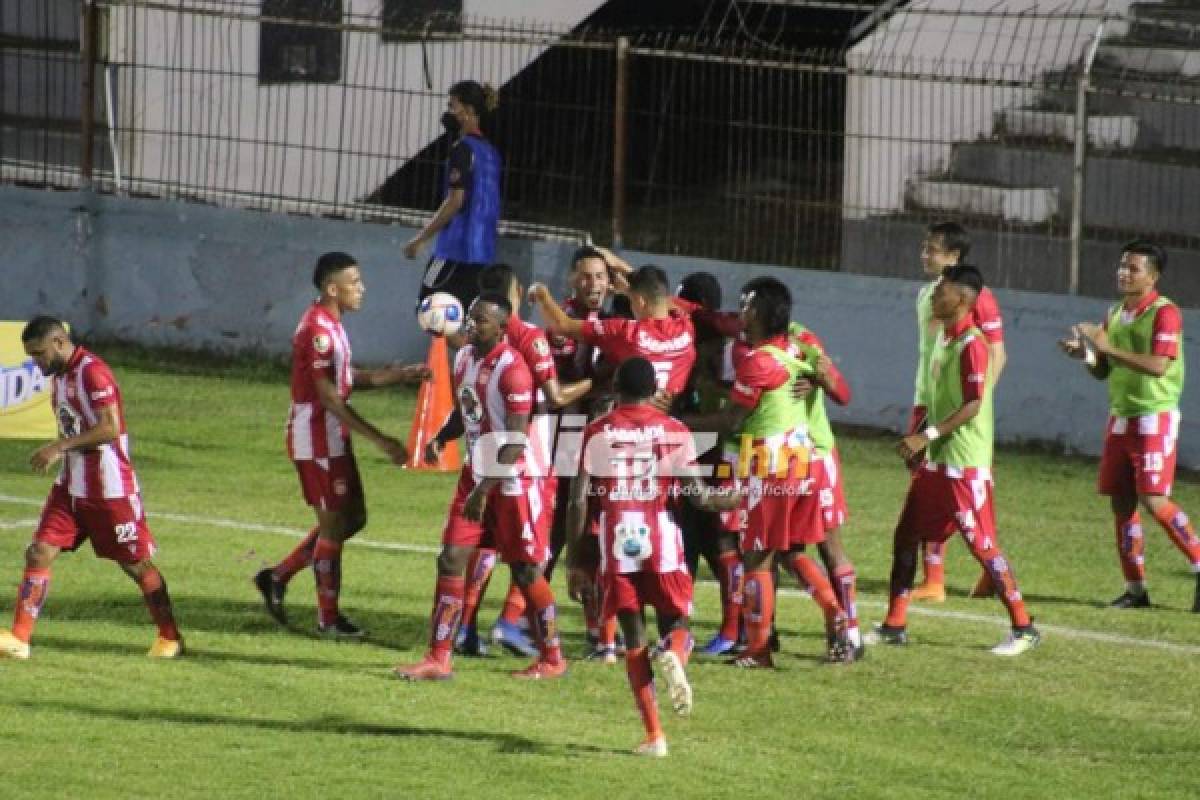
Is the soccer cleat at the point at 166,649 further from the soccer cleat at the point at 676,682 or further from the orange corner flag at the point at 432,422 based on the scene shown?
the orange corner flag at the point at 432,422

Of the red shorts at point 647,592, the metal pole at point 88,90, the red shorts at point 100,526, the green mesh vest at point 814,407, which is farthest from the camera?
the metal pole at point 88,90

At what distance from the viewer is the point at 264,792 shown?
9398 millimetres

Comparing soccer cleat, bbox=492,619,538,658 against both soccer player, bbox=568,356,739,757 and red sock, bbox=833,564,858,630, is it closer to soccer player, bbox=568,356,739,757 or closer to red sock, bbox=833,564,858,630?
red sock, bbox=833,564,858,630

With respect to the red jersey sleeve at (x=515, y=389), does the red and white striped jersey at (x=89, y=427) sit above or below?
below

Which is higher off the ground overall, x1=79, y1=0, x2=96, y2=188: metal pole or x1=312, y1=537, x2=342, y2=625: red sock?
x1=79, y1=0, x2=96, y2=188: metal pole

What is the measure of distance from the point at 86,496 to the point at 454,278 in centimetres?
608

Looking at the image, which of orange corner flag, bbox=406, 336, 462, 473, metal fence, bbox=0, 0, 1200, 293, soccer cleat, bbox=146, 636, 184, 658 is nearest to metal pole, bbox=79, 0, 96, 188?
metal fence, bbox=0, 0, 1200, 293

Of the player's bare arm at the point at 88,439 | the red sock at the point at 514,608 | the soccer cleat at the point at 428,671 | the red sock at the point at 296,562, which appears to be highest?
the player's bare arm at the point at 88,439

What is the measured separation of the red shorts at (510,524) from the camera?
11523 mm

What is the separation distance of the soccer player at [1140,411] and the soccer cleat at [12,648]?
19.6 ft

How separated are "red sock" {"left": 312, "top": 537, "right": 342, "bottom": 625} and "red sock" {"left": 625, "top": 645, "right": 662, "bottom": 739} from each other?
8.98ft

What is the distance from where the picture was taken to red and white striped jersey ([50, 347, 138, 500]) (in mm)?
11672

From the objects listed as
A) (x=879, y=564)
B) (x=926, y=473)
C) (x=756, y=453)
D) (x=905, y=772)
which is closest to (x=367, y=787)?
(x=905, y=772)

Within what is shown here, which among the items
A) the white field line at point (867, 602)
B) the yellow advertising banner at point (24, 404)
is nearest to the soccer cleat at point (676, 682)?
the white field line at point (867, 602)
